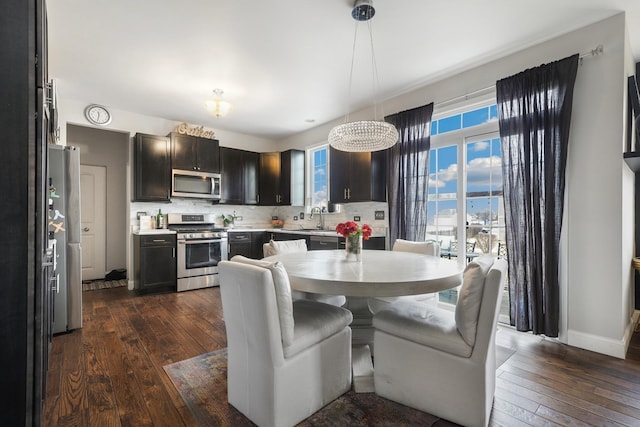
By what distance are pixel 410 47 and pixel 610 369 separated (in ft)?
10.1

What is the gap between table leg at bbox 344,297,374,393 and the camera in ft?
6.42

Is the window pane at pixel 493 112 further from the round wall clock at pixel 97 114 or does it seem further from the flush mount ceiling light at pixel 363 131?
the round wall clock at pixel 97 114

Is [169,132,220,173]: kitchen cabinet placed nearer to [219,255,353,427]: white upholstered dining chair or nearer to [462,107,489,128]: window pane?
[219,255,353,427]: white upholstered dining chair

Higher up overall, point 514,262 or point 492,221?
point 492,221

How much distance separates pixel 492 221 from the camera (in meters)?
3.23

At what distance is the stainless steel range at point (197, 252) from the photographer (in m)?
4.54

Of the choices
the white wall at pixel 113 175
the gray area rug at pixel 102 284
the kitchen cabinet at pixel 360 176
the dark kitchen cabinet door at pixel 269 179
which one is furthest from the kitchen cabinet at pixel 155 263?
the kitchen cabinet at pixel 360 176

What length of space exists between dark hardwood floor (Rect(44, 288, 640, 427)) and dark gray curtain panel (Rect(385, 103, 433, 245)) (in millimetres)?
1480

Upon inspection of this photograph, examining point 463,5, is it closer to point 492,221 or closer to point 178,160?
point 492,221

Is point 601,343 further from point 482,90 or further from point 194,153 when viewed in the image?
point 194,153

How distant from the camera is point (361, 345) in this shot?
2463 mm

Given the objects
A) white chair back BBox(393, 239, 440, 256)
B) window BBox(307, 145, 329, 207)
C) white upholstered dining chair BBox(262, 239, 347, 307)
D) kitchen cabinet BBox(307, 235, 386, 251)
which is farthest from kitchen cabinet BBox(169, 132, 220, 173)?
white chair back BBox(393, 239, 440, 256)

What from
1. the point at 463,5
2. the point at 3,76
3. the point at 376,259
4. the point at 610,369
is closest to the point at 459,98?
the point at 463,5

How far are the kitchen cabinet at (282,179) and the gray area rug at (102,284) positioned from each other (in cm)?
271
